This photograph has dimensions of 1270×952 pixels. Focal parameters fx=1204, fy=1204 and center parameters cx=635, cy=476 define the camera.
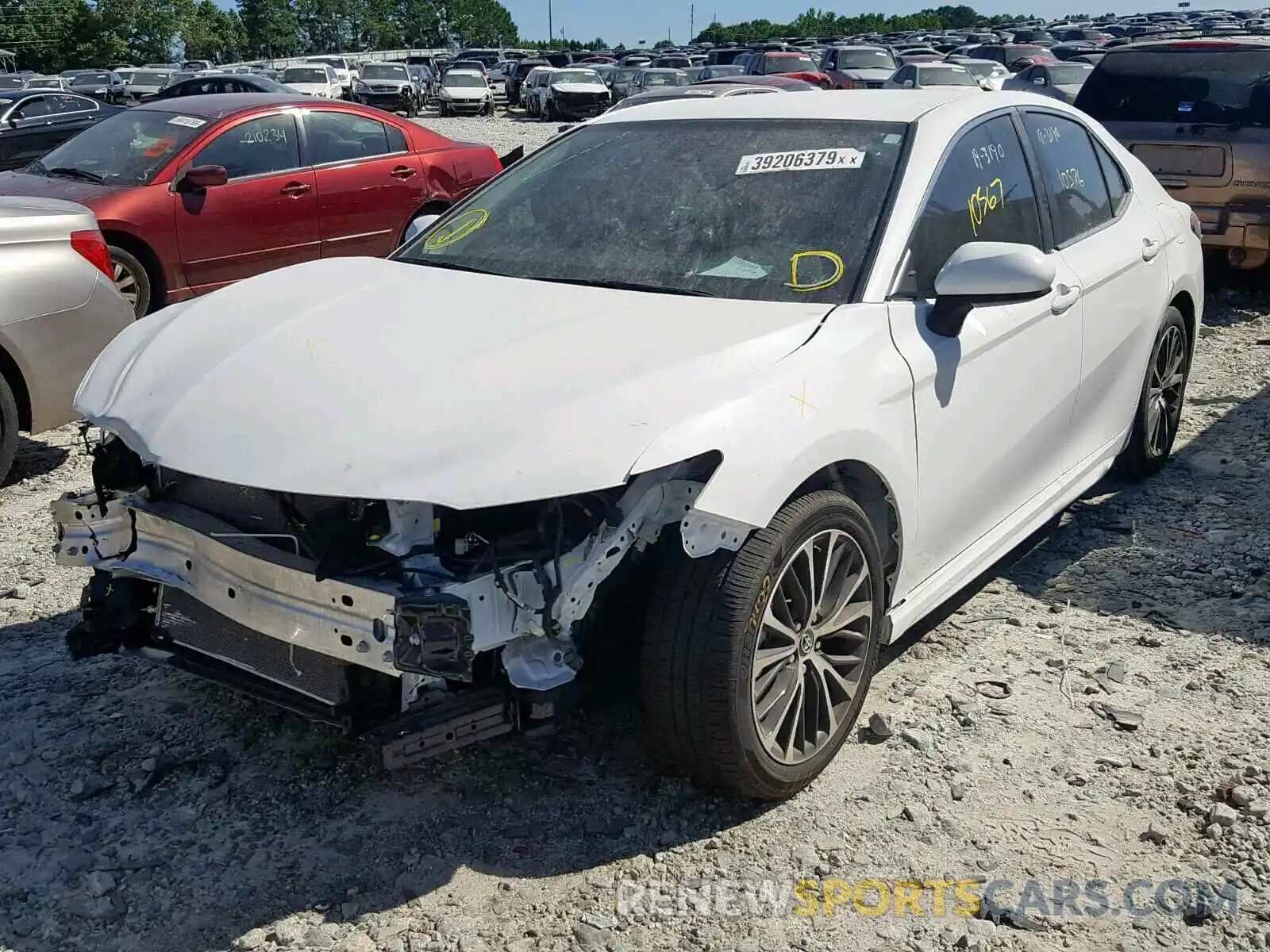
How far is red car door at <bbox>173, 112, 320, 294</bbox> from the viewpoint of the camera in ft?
26.0

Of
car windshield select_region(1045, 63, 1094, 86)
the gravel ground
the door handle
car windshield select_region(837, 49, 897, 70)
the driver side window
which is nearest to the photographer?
the gravel ground

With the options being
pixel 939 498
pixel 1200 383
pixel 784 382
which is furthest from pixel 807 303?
pixel 1200 383

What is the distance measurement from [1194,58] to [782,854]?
26.0ft

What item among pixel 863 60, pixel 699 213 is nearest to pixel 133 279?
pixel 699 213

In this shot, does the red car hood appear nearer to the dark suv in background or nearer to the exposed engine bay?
the exposed engine bay

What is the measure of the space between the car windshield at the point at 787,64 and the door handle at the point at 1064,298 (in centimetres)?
2549

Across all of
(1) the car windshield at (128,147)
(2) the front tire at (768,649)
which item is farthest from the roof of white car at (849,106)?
(1) the car windshield at (128,147)

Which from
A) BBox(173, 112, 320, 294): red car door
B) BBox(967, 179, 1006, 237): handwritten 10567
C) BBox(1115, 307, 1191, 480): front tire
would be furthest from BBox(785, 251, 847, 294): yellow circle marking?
BBox(173, 112, 320, 294): red car door

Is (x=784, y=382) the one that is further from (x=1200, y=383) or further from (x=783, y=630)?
(x=1200, y=383)

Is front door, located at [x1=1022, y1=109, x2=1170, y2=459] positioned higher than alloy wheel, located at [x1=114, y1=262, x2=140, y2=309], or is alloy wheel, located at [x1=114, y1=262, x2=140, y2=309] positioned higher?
front door, located at [x1=1022, y1=109, x2=1170, y2=459]

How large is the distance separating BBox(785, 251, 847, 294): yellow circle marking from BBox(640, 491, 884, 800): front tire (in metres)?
0.63

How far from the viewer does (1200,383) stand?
702 centimetres

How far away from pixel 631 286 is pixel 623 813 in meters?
1.45

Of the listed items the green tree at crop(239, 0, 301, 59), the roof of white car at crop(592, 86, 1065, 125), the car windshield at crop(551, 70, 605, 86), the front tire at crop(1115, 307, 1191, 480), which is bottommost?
the front tire at crop(1115, 307, 1191, 480)
